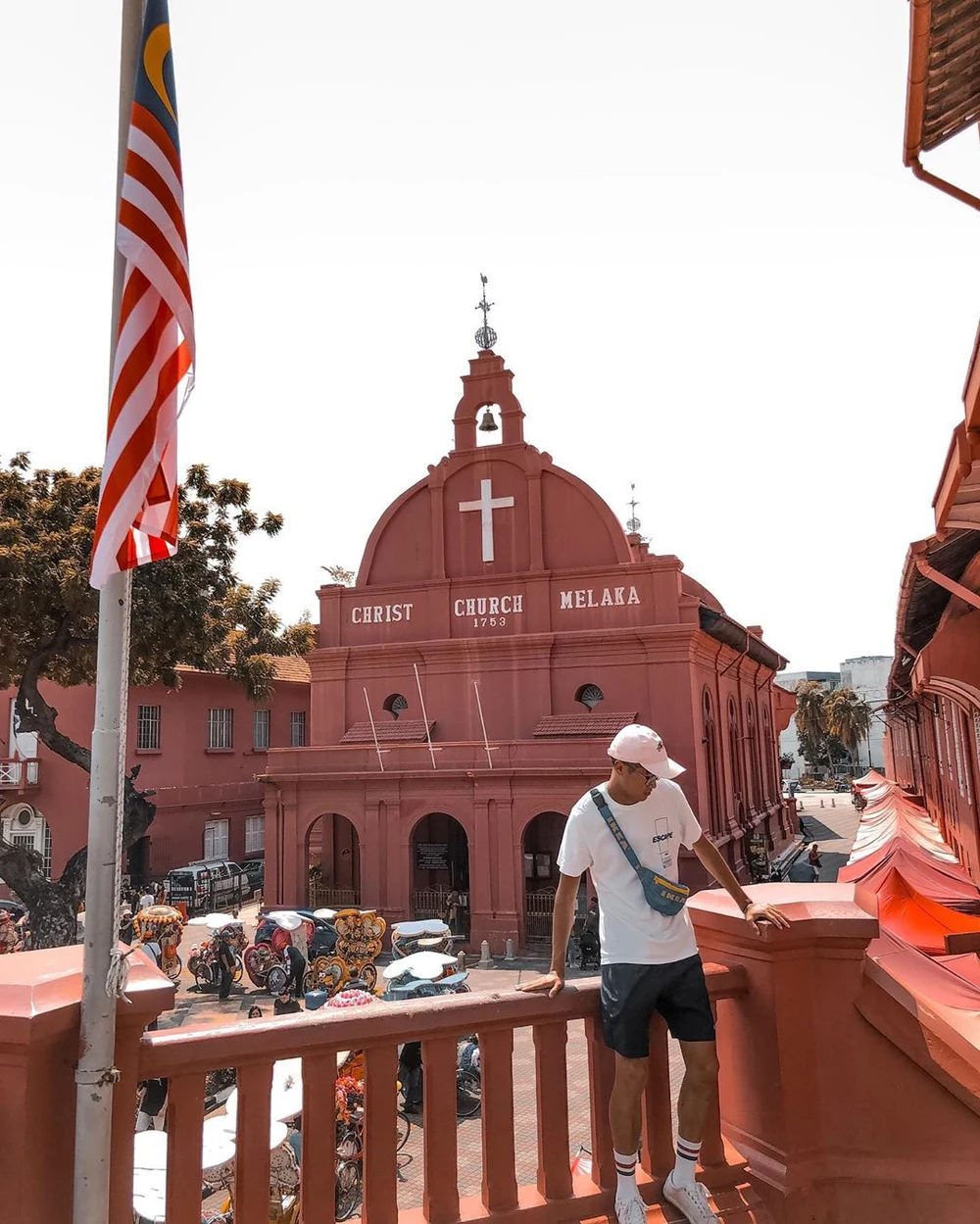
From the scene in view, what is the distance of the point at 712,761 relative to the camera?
24312 mm

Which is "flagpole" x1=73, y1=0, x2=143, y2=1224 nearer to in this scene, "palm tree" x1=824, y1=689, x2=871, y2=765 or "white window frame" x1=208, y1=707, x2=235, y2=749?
"white window frame" x1=208, y1=707, x2=235, y2=749

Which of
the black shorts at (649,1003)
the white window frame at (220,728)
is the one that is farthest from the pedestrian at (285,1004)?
the white window frame at (220,728)

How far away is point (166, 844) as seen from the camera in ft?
92.5

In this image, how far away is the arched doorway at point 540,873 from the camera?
2019cm

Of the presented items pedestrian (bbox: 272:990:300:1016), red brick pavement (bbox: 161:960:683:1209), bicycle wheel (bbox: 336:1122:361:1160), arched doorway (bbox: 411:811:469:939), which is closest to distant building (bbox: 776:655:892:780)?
arched doorway (bbox: 411:811:469:939)

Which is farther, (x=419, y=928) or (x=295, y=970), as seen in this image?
(x=419, y=928)

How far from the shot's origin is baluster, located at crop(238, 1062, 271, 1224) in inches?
111

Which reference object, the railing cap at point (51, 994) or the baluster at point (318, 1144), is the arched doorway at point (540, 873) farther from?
the railing cap at point (51, 994)

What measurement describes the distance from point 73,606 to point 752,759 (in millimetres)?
22672

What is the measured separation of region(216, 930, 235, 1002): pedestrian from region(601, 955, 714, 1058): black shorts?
15.4 m

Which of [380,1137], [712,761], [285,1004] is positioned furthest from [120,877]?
[712,761]

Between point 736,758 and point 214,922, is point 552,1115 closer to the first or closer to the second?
point 214,922

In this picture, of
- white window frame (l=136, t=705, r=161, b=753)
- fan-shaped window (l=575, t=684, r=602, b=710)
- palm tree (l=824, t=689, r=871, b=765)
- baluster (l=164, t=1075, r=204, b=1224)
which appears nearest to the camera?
baluster (l=164, t=1075, r=204, b=1224)

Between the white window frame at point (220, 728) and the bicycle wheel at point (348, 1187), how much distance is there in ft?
76.6
